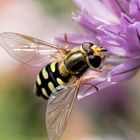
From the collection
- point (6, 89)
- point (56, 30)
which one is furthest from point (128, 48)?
point (56, 30)

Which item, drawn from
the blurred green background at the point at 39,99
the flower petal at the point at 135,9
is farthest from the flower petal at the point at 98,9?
the blurred green background at the point at 39,99

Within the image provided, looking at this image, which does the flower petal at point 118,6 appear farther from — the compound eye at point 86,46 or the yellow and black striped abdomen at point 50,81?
the yellow and black striped abdomen at point 50,81

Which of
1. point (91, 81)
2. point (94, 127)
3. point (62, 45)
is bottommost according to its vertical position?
point (94, 127)

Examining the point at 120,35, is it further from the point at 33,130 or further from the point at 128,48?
the point at 33,130

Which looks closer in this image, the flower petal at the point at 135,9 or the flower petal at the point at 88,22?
the flower petal at the point at 135,9

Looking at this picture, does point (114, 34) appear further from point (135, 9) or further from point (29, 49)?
point (29, 49)

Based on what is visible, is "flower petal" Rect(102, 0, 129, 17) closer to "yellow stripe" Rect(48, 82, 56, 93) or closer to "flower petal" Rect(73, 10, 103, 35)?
"flower petal" Rect(73, 10, 103, 35)

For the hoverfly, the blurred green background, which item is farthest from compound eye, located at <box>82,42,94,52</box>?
the blurred green background
